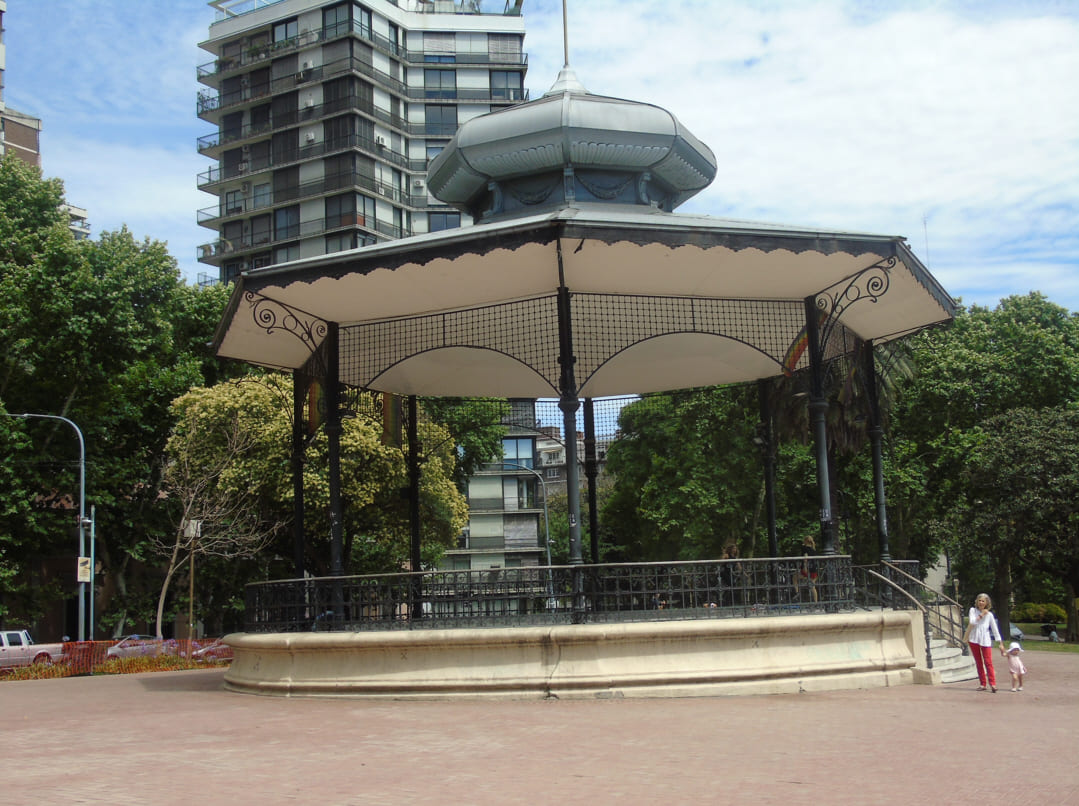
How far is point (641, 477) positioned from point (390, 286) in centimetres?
3503

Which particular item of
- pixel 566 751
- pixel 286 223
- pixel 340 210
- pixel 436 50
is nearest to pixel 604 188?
pixel 566 751

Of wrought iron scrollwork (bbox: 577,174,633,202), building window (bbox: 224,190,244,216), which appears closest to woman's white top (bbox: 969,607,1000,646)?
wrought iron scrollwork (bbox: 577,174,633,202)

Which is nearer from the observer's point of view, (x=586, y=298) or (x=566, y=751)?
(x=566, y=751)

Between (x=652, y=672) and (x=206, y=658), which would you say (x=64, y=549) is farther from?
(x=652, y=672)

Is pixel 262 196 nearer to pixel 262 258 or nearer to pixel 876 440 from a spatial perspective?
pixel 262 258

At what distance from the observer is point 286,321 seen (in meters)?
17.0

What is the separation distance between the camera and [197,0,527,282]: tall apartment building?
68.4 m

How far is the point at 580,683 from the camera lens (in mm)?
12609

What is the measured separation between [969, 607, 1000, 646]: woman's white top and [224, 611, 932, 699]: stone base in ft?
3.42

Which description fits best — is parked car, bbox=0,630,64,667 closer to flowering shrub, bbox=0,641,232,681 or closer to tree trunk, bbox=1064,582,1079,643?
flowering shrub, bbox=0,641,232,681

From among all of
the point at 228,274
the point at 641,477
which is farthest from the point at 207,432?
the point at 228,274

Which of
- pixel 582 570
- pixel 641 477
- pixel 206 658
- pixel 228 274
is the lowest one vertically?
pixel 206 658

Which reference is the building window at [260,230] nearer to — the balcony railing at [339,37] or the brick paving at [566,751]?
the balcony railing at [339,37]

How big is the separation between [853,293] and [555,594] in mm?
6880
